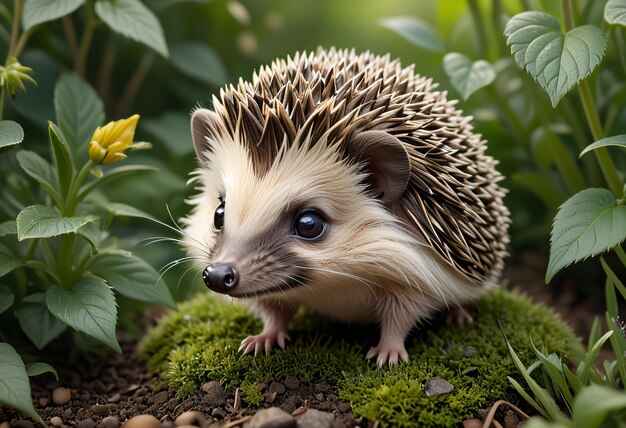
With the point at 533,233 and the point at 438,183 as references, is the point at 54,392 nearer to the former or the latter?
the point at 438,183

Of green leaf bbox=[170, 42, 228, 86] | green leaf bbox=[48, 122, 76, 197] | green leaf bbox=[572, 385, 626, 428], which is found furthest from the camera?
green leaf bbox=[170, 42, 228, 86]

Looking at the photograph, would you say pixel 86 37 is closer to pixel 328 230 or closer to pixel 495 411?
pixel 328 230

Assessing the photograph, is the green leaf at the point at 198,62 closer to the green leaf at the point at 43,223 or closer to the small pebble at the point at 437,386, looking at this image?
the green leaf at the point at 43,223

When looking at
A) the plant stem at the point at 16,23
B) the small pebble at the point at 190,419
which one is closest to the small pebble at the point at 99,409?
the small pebble at the point at 190,419

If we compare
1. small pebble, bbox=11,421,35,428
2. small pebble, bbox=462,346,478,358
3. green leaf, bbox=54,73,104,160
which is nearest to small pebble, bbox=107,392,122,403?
small pebble, bbox=11,421,35,428

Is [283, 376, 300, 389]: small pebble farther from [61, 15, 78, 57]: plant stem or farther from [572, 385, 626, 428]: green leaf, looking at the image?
[61, 15, 78, 57]: plant stem

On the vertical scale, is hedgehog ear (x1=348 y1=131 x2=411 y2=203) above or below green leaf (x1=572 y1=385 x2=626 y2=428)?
above

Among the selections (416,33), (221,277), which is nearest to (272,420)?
(221,277)

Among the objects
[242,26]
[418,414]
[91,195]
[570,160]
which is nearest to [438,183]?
[418,414]
